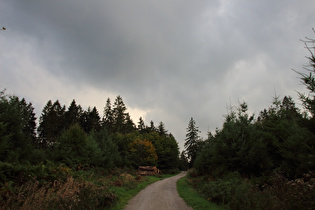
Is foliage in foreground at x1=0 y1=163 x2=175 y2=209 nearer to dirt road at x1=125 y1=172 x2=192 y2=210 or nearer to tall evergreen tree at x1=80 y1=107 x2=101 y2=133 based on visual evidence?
dirt road at x1=125 y1=172 x2=192 y2=210

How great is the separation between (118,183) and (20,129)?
9.64m

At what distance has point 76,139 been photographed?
68.2 feet

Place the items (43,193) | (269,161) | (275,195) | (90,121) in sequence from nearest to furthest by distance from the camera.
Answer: (43,193) < (275,195) < (269,161) < (90,121)

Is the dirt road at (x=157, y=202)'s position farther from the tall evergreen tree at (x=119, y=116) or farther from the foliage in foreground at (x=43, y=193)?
the tall evergreen tree at (x=119, y=116)

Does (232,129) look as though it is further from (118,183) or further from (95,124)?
(95,124)

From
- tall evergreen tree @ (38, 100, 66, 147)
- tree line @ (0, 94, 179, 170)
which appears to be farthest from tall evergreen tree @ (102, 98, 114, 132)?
tall evergreen tree @ (38, 100, 66, 147)

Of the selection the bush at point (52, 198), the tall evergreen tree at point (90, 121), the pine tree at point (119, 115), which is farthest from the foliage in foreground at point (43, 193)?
the tall evergreen tree at point (90, 121)

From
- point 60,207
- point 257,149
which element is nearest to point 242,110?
point 257,149

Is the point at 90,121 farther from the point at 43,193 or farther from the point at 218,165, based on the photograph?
the point at 43,193

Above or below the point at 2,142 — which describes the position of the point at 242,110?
above

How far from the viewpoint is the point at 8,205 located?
17.3 feet

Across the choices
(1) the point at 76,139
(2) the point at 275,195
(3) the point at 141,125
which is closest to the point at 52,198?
(2) the point at 275,195

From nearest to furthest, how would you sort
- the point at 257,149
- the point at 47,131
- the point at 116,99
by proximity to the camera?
the point at 257,149 < the point at 47,131 < the point at 116,99

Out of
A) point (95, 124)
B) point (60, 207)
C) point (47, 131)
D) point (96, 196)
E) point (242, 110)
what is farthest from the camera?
point (95, 124)
